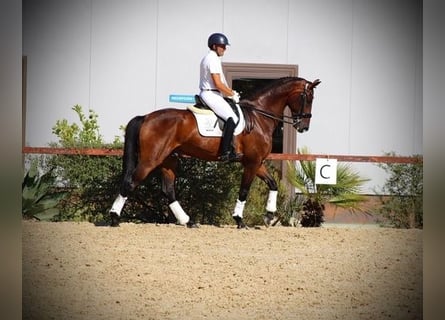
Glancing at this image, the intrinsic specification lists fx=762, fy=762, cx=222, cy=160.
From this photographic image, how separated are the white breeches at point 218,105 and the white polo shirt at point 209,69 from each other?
0.26 feet

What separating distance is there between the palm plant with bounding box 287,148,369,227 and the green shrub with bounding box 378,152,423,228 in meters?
0.29

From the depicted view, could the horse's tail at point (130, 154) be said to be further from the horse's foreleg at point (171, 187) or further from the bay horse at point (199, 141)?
the horse's foreleg at point (171, 187)

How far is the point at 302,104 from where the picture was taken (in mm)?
7992

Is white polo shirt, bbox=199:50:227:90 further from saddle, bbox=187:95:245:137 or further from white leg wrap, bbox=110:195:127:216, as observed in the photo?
white leg wrap, bbox=110:195:127:216

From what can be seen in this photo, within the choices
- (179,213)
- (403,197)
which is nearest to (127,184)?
(179,213)

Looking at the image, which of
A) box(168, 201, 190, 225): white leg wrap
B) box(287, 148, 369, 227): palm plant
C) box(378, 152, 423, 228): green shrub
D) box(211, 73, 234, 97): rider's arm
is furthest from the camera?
box(287, 148, 369, 227): palm plant

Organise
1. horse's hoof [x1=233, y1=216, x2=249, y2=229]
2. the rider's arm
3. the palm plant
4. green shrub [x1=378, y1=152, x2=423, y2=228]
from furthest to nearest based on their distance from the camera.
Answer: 1. the palm plant
2. green shrub [x1=378, y1=152, x2=423, y2=228]
3. horse's hoof [x1=233, y1=216, x2=249, y2=229]
4. the rider's arm

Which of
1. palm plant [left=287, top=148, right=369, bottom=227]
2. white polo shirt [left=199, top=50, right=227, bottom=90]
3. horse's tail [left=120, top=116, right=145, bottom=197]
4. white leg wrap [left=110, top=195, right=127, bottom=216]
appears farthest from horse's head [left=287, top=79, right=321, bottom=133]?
white leg wrap [left=110, top=195, right=127, bottom=216]

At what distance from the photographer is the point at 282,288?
4949 millimetres

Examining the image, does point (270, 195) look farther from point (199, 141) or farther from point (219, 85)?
point (219, 85)

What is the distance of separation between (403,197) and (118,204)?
3.07m

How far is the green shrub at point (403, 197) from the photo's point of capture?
26.7ft

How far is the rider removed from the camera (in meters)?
7.34
